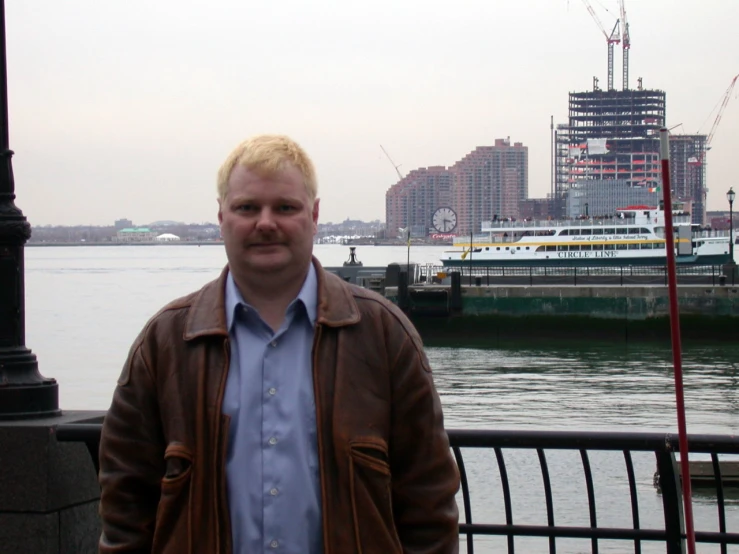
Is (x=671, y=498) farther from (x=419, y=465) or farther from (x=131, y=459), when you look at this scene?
(x=131, y=459)

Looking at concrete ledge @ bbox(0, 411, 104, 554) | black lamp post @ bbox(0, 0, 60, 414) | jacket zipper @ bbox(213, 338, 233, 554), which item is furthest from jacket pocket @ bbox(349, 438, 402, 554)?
black lamp post @ bbox(0, 0, 60, 414)

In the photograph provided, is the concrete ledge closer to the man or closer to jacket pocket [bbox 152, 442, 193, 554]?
the man

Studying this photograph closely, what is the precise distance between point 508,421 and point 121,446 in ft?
69.7

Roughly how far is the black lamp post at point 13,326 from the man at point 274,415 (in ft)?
9.13

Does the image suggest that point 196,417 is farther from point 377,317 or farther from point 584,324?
point 584,324

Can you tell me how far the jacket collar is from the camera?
2.98 meters

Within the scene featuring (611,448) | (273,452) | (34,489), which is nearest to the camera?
(273,452)

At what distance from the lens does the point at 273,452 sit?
115 inches

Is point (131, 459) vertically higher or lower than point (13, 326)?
lower

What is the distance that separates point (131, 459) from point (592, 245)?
78.4 m

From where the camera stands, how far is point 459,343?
44.6 meters

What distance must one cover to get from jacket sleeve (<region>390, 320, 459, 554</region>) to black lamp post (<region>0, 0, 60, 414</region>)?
126 inches

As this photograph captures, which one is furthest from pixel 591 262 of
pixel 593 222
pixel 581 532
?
pixel 581 532

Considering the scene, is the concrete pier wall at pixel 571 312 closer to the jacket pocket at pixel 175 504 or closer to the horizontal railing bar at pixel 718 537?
the horizontal railing bar at pixel 718 537
